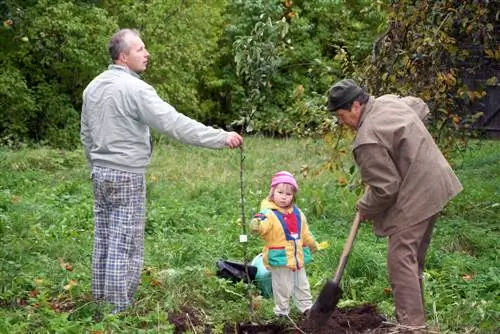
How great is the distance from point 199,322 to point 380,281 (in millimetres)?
1748

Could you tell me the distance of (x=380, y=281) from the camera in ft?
21.2

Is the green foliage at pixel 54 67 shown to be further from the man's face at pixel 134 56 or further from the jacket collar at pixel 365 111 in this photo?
the jacket collar at pixel 365 111

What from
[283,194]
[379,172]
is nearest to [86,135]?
[283,194]

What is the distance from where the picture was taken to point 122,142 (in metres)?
5.24

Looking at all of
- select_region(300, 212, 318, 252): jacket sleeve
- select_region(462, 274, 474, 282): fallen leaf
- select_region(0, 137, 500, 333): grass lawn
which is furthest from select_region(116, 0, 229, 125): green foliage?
select_region(300, 212, 318, 252): jacket sleeve

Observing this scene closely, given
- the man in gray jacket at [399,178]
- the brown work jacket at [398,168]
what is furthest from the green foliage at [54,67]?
the brown work jacket at [398,168]

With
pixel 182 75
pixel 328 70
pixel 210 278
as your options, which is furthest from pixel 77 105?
pixel 210 278

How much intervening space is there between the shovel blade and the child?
43 cm

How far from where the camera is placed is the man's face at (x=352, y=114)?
15.8ft

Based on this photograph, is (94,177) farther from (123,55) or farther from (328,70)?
(328,70)

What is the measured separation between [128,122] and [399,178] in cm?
179

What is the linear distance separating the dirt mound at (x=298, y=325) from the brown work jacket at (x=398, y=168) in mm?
826

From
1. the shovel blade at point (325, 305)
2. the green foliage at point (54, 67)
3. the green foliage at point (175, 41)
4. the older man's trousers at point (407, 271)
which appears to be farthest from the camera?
the green foliage at point (175, 41)

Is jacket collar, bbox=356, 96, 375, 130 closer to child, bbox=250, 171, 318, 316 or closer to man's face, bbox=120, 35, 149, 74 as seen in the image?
child, bbox=250, 171, 318, 316
